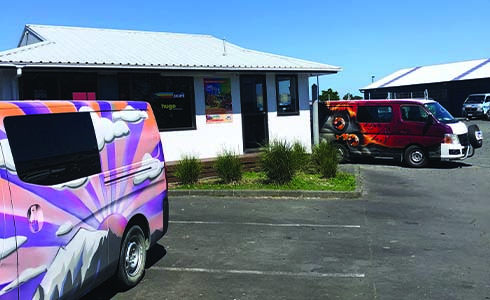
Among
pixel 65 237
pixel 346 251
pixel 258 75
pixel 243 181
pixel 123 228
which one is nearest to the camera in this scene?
pixel 65 237

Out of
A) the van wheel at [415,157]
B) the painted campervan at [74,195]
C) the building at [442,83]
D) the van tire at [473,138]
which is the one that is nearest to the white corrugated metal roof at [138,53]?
the van wheel at [415,157]

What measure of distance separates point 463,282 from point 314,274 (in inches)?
63.1

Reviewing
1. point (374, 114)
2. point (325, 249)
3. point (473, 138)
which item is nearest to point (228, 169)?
point (325, 249)

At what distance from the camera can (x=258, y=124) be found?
1509 centimetres

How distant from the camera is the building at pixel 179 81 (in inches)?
463

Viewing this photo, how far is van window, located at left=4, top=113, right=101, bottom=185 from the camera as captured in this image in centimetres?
354

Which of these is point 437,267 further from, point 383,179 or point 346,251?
point 383,179

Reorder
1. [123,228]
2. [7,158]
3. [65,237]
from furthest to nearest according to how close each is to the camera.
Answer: [123,228], [65,237], [7,158]

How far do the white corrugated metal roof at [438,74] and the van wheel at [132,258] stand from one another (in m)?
45.9

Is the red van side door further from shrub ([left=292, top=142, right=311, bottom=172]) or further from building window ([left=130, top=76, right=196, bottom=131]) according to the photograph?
building window ([left=130, top=76, right=196, bottom=131])

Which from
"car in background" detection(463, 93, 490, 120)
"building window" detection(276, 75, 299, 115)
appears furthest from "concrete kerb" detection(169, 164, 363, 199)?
"car in background" detection(463, 93, 490, 120)

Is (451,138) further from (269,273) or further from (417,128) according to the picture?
(269,273)

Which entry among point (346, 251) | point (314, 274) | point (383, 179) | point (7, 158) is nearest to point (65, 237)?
point (7, 158)

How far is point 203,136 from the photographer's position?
550 inches
